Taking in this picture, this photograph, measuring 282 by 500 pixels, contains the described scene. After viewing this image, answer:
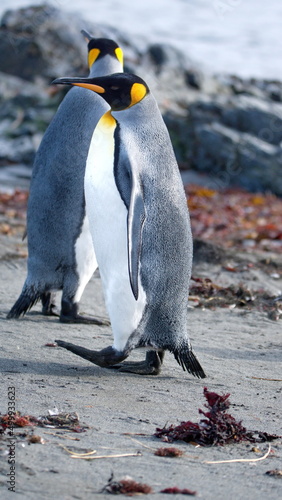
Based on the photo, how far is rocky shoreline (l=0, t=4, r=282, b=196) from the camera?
14328 millimetres

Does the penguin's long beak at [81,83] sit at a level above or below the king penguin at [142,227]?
above

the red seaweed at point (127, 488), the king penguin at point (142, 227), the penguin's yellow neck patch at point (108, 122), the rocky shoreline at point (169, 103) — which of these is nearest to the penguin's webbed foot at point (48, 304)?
the king penguin at point (142, 227)

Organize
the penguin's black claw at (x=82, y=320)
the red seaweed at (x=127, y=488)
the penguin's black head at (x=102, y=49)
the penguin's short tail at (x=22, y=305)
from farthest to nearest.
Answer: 1. the penguin's black head at (x=102, y=49)
2. the penguin's black claw at (x=82, y=320)
3. the penguin's short tail at (x=22, y=305)
4. the red seaweed at (x=127, y=488)

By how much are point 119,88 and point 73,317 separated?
1755mm

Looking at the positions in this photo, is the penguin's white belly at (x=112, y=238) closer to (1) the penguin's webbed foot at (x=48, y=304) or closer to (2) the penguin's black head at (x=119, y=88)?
(2) the penguin's black head at (x=119, y=88)

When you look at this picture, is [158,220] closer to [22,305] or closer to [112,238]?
[112,238]

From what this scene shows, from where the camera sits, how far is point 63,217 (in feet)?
17.1

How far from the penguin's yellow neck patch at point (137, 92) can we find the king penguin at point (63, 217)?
3.37 feet

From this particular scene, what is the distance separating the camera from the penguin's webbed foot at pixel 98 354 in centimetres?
416

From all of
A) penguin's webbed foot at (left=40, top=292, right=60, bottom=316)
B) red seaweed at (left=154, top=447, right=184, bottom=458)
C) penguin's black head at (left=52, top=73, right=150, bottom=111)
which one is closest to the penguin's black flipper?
penguin's black head at (left=52, top=73, right=150, bottom=111)

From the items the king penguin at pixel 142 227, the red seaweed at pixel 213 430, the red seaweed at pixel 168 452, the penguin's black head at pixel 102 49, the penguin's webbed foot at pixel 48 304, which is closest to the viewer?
the red seaweed at pixel 168 452

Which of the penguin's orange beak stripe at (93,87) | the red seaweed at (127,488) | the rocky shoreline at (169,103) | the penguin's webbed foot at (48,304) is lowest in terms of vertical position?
the red seaweed at (127,488)

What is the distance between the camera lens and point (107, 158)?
4.15m

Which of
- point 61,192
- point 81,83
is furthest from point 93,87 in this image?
point 61,192
